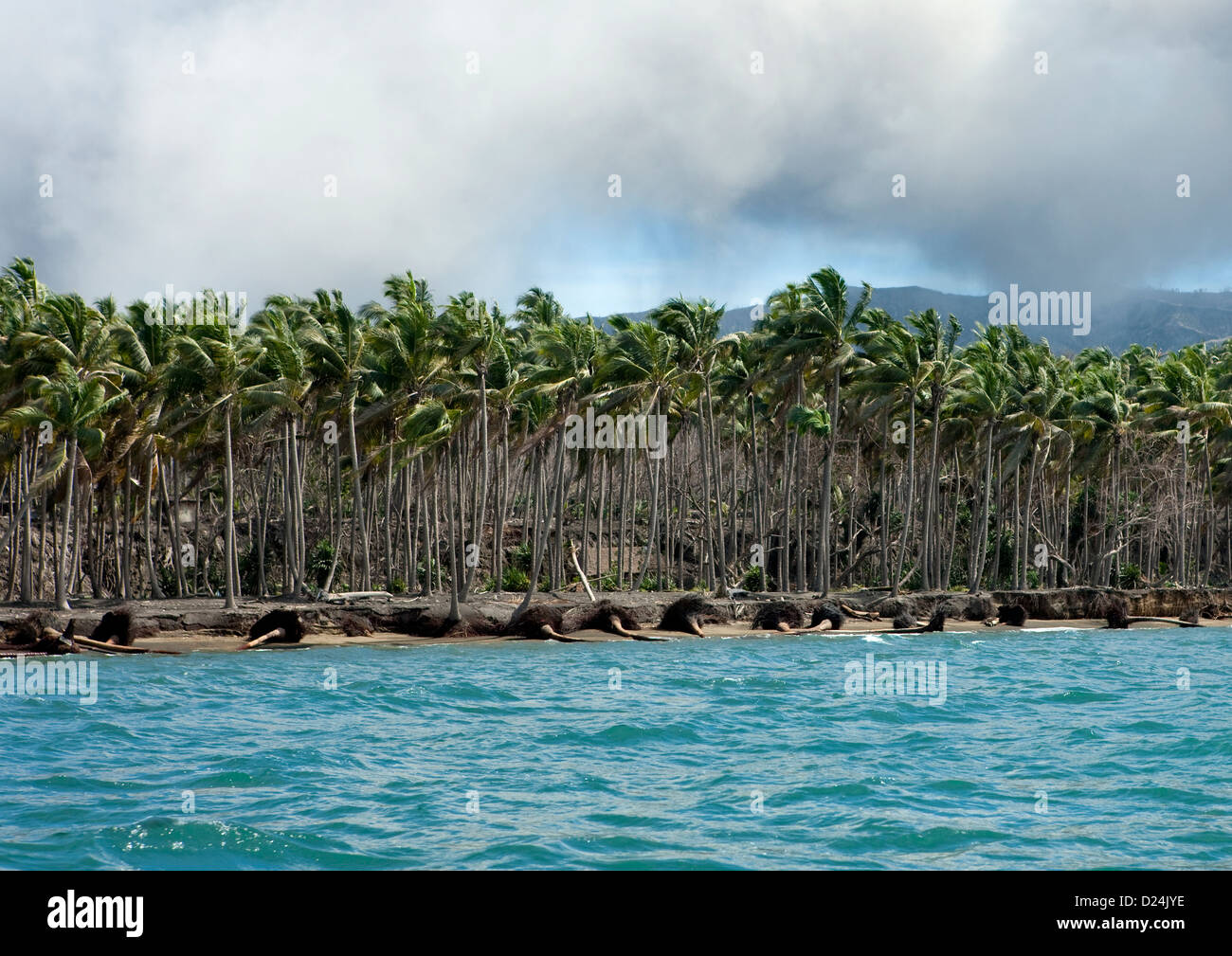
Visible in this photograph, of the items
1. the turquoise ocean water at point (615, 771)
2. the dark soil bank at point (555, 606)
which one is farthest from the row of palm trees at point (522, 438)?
the turquoise ocean water at point (615, 771)

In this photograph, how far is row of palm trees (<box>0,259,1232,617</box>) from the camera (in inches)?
1667

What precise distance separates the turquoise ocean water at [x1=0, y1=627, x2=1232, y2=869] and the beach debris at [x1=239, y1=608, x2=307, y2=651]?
24.4ft

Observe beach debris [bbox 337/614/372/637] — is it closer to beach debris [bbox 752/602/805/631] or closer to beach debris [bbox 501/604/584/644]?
beach debris [bbox 501/604/584/644]

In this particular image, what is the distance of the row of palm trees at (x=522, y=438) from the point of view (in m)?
42.3

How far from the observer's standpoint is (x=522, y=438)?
170ft

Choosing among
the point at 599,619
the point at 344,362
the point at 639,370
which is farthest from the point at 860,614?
the point at 344,362

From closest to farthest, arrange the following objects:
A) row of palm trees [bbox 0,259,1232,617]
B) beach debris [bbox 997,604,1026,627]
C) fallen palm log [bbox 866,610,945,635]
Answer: row of palm trees [bbox 0,259,1232,617], fallen palm log [bbox 866,610,945,635], beach debris [bbox 997,604,1026,627]

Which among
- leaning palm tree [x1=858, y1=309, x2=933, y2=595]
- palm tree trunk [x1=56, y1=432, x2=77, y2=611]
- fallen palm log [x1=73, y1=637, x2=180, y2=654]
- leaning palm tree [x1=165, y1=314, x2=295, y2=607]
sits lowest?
fallen palm log [x1=73, y1=637, x2=180, y2=654]

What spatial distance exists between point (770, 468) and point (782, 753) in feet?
192

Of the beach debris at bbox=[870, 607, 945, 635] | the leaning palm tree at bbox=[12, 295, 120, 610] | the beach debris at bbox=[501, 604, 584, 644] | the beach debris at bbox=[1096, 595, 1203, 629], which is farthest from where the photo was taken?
the beach debris at bbox=[1096, 595, 1203, 629]

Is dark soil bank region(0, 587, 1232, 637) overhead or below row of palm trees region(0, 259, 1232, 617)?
below

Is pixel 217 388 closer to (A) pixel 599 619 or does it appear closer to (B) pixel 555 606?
(B) pixel 555 606

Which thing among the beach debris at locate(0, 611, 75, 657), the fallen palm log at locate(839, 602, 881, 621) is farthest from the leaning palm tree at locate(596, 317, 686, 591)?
the beach debris at locate(0, 611, 75, 657)
